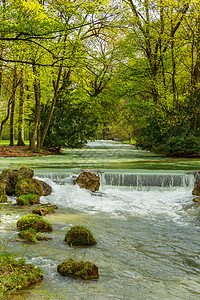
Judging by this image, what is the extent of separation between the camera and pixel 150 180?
46.2ft

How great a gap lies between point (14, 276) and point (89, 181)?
8990mm

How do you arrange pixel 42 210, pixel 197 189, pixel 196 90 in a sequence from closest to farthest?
pixel 42 210 → pixel 197 189 → pixel 196 90

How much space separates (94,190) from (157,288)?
835cm

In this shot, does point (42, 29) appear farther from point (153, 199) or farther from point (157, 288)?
point (153, 199)

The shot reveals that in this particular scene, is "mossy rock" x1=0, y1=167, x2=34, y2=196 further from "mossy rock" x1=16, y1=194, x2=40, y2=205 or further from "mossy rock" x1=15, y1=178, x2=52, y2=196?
"mossy rock" x1=16, y1=194, x2=40, y2=205

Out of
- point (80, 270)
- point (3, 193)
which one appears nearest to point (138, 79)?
point (3, 193)

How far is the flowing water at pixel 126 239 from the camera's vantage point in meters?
4.84

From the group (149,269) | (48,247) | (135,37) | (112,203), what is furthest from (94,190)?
(135,37)

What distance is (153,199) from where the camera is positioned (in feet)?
40.0

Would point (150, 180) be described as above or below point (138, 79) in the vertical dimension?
below

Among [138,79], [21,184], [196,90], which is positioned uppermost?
[138,79]

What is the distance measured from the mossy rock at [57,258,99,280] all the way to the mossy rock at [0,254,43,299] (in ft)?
1.33

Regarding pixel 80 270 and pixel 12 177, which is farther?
pixel 12 177

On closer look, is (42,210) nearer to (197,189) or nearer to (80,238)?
(80,238)
